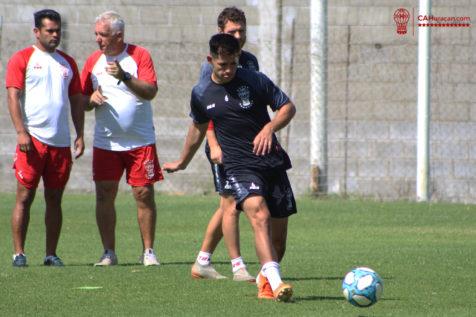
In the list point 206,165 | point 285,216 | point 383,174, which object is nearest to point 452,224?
point 383,174

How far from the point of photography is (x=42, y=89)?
10.4m

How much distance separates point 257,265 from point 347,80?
793 cm

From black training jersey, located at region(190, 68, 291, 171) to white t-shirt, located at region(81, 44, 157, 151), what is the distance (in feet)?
7.65

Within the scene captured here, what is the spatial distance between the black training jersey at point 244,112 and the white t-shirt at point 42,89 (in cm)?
261

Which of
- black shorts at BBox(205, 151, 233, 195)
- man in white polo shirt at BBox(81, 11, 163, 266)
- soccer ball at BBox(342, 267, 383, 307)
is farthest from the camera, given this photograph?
man in white polo shirt at BBox(81, 11, 163, 266)

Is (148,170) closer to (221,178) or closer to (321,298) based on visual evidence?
(221,178)

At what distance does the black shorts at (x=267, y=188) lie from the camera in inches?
316

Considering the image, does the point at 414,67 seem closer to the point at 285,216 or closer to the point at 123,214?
the point at 123,214

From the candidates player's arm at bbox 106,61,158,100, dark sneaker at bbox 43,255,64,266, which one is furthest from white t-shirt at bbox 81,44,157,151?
dark sneaker at bbox 43,255,64,266

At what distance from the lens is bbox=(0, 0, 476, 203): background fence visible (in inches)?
689

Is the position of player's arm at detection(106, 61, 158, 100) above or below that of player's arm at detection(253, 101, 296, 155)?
above

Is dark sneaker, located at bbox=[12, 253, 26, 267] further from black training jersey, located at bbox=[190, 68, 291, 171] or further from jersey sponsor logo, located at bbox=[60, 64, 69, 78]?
black training jersey, located at bbox=[190, 68, 291, 171]

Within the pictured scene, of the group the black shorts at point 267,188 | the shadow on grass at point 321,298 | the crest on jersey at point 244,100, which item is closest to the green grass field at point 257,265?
the shadow on grass at point 321,298

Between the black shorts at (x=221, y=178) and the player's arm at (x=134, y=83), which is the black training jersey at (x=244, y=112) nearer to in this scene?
the black shorts at (x=221, y=178)
